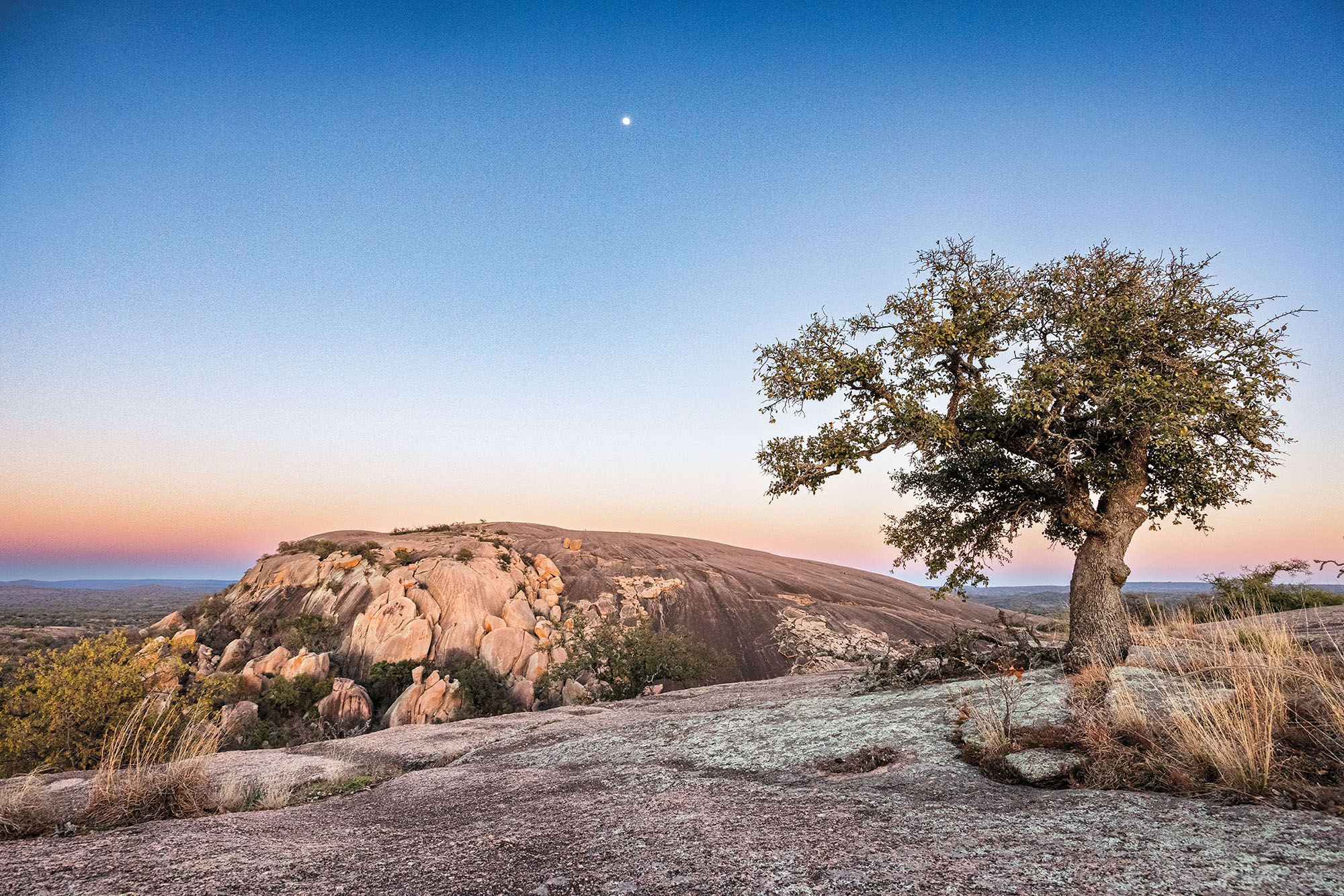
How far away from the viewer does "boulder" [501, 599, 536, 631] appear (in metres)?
49.4

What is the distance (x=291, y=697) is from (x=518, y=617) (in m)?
16.7

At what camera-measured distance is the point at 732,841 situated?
4363mm

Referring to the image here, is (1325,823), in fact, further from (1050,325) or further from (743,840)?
(1050,325)

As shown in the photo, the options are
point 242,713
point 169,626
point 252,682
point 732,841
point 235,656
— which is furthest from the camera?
point 169,626

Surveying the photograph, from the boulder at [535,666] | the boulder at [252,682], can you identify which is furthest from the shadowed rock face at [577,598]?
the boulder at [252,682]

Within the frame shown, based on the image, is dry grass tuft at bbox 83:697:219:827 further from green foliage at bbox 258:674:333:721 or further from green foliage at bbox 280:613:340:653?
green foliage at bbox 280:613:340:653

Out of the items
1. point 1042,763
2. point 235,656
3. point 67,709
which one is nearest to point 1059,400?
point 1042,763

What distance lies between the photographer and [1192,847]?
3605 mm

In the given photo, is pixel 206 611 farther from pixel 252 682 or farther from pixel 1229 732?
pixel 1229 732

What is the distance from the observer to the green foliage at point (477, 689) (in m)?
38.2

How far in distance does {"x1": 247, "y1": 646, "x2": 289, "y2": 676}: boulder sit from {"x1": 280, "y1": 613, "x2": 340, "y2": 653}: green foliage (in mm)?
2615

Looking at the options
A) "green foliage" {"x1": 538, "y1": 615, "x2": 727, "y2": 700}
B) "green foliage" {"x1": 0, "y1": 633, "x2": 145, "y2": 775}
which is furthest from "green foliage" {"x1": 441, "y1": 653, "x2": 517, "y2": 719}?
"green foliage" {"x1": 0, "y1": 633, "x2": 145, "y2": 775}

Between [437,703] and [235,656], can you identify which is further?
[235,656]

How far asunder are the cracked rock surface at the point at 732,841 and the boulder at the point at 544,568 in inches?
2190
